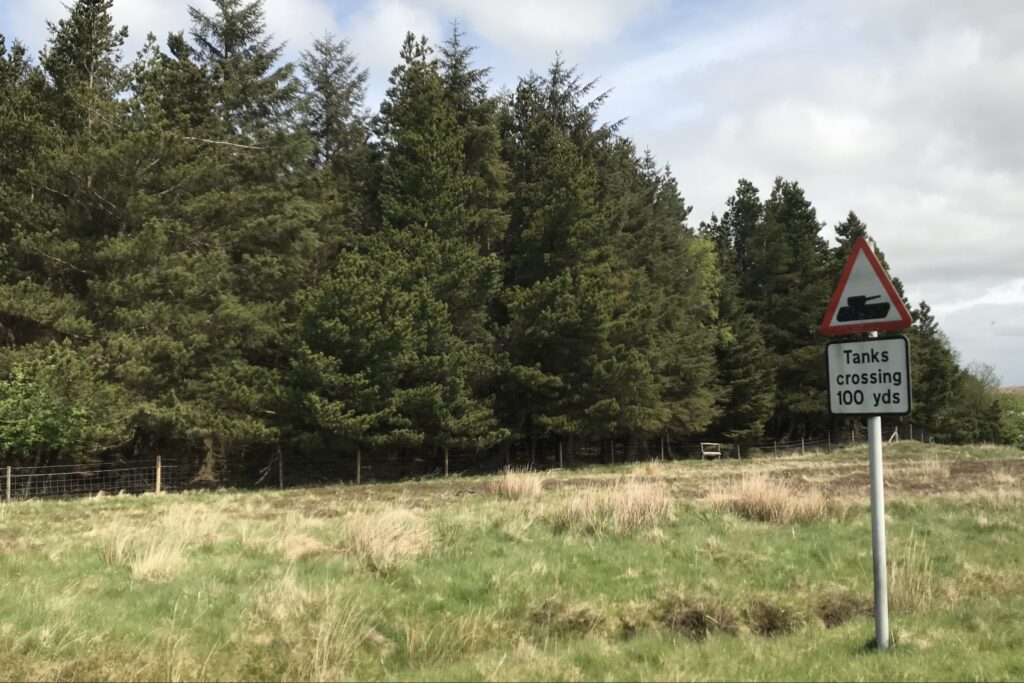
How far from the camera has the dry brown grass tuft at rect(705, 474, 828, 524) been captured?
449 inches

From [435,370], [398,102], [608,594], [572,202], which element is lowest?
[608,594]

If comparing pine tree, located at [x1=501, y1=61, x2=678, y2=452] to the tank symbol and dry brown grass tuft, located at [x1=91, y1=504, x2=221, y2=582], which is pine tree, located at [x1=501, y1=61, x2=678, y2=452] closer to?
dry brown grass tuft, located at [x1=91, y1=504, x2=221, y2=582]

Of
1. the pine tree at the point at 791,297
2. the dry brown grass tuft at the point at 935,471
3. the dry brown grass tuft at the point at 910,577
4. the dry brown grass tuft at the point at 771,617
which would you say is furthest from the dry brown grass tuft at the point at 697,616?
the pine tree at the point at 791,297

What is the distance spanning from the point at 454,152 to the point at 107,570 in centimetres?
2862

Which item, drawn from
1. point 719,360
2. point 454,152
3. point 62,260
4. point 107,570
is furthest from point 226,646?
point 719,360

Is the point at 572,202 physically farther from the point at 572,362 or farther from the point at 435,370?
the point at 435,370

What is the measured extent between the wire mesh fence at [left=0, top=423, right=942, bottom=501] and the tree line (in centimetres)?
93

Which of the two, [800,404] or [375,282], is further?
[800,404]

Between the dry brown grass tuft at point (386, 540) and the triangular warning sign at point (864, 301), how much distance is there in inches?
219

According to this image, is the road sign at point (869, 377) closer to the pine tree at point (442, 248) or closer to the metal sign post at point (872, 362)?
the metal sign post at point (872, 362)

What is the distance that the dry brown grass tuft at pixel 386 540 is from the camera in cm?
854

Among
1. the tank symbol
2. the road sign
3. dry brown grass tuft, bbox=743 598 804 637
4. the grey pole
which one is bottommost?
dry brown grass tuft, bbox=743 598 804 637

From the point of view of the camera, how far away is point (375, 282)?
90.9 ft

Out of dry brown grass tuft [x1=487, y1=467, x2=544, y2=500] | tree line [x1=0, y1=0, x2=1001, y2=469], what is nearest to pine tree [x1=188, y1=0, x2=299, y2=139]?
tree line [x1=0, y1=0, x2=1001, y2=469]
